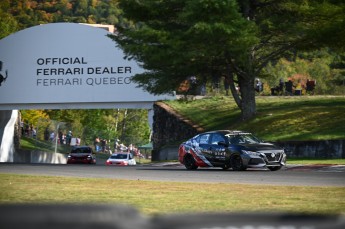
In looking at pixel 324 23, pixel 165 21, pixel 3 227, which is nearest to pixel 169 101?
pixel 165 21

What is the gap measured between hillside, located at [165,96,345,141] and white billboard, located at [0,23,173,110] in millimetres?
4178

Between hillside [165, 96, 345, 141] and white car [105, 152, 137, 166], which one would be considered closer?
hillside [165, 96, 345, 141]

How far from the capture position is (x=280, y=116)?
44406mm

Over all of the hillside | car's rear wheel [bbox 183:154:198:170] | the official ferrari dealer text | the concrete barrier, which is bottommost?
the concrete barrier

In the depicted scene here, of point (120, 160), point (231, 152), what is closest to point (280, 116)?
point (120, 160)

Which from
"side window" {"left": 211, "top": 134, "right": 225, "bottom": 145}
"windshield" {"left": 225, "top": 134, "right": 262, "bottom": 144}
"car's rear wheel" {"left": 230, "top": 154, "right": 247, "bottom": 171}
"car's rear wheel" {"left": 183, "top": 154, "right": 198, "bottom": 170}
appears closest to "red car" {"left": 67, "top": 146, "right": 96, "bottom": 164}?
"car's rear wheel" {"left": 183, "top": 154, "right": 198, "bottom": 170}

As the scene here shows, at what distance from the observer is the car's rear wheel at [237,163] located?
2623cm

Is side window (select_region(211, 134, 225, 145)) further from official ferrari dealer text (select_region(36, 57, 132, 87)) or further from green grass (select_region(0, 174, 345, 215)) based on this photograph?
official ferrari dealer text (select_region(36, 57, 132, 87))

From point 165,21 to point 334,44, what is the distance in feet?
27.6

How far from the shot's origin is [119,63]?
194 ft

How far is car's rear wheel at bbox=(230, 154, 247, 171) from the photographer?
26234mm

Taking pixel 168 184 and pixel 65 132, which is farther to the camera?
pixel 65 132

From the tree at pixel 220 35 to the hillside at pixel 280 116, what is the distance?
2021 mm

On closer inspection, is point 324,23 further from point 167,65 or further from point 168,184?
point 168,184
